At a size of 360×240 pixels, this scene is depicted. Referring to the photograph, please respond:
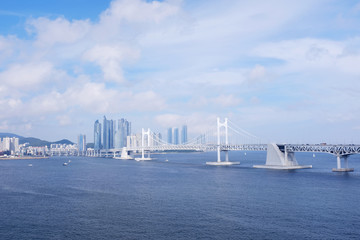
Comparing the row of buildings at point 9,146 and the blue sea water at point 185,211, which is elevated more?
the row of buildings at point 9,146

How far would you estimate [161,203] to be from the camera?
60.8 ft

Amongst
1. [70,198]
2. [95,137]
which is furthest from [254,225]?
[95,137]

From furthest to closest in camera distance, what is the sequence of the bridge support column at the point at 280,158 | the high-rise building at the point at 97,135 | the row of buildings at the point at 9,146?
1. the high-rise building at the point at 97,135
2. the row of buildings at the point at 9,146
3. the bridge support column at the point at 280,158

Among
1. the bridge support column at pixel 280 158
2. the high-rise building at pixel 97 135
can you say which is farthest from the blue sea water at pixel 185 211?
the high-rise building at pixel 97 135

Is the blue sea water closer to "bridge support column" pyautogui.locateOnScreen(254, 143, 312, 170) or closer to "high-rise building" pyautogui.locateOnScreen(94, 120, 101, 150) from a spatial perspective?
"bridge support column" pyautogui.locateOnScreen(254, 143, 312, 170)

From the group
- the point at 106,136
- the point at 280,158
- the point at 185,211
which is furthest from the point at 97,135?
the point at 185,211

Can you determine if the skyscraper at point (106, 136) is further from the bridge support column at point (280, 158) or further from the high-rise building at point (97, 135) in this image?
the bridge support column at point (280, 158)

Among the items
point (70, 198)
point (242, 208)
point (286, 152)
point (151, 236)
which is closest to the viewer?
point (151, 236)

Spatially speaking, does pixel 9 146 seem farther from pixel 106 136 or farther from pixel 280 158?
pixel 280 158

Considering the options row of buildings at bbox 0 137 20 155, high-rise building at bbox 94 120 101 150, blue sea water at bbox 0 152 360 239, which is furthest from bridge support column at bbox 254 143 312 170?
row of buildings at bbox 0 137 20 155

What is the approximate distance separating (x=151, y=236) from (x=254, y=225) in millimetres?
4156

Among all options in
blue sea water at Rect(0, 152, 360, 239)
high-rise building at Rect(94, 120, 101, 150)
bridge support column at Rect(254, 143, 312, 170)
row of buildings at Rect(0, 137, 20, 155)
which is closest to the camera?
blue sea water at Rect(0, 152, 360, 239)

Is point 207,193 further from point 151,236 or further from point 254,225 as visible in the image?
point 151,236

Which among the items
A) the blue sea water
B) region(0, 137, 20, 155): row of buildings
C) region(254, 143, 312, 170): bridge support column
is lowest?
the blue sea water
